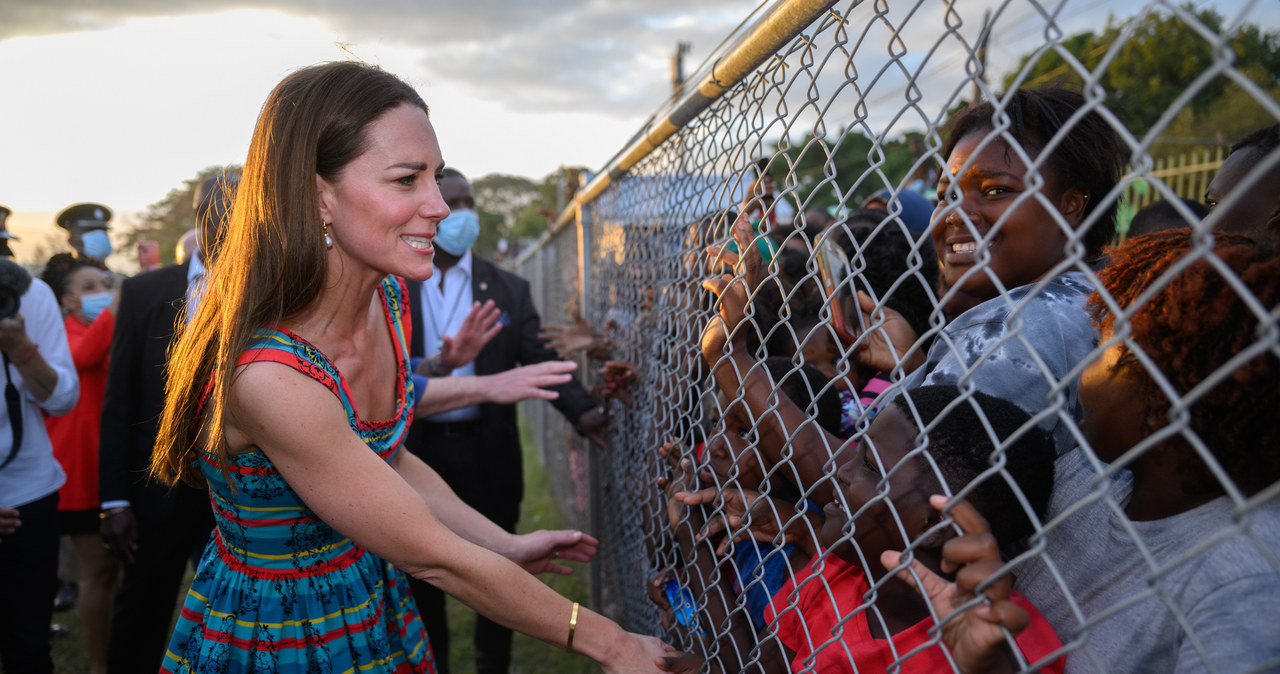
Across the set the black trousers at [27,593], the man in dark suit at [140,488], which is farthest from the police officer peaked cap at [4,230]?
the black trousers at [27,593]

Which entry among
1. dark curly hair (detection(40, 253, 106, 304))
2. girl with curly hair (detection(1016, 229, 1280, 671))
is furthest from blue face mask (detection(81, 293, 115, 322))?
girl with curly hair (detection(1016, 229, 1280, 671))

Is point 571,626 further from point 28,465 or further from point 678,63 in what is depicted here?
point 678,63

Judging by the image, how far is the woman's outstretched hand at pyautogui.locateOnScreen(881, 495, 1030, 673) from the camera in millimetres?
884

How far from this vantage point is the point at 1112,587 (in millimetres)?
1058

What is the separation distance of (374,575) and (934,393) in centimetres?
163

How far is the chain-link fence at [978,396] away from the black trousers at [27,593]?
249cm

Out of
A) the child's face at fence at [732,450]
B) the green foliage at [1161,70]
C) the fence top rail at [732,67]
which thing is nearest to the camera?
the fence top rail at [732,67]

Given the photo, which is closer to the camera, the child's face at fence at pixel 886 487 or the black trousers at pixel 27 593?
the child's face at fence at pixel 886 487

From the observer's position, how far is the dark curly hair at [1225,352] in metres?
0.83

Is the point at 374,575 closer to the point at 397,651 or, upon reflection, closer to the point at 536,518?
the point at 397,651

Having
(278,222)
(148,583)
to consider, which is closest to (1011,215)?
(278,222)

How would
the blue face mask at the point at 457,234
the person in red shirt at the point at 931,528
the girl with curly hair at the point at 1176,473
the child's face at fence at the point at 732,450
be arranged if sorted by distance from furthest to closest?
1. the blue face mask at the point at 457,234
2. the child's face at fence at the point at 732,450
3. the person in red shirt at the point at 931,528
4. the girl with curly hair at the point at 1176,473

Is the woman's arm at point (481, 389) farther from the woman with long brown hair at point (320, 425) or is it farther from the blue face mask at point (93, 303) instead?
the blue face mask at point (93, 303)

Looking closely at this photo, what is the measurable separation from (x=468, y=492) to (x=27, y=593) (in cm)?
185
